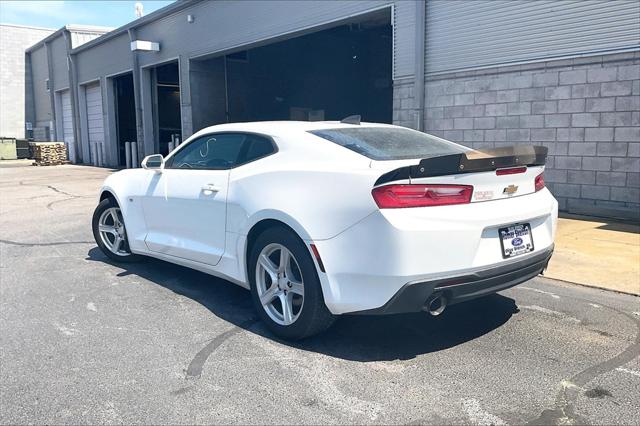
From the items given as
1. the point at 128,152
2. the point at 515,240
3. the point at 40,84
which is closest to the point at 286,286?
the point at 515,240

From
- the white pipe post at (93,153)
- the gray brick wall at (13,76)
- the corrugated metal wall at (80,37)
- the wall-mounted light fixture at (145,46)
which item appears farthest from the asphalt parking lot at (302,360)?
the gray brick wall at (13,76)

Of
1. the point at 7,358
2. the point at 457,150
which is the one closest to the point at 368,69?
the point at 457,150

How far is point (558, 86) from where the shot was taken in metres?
9.07

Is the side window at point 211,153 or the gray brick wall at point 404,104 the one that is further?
the gray brick wall at point 404,104

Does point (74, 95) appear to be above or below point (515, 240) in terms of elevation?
above

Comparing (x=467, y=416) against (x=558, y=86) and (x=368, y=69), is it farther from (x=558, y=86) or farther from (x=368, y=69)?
(x=368, y=69)

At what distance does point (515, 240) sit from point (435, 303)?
2.48 ft

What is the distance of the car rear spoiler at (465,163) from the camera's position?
128 inches

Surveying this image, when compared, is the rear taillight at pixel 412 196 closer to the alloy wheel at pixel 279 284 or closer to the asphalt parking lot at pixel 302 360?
the alloy wheel at pixel 279 284

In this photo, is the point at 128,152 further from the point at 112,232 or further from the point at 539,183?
the point at 539,183

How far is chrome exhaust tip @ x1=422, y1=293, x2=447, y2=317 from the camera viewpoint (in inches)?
128

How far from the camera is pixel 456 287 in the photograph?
3.29 m

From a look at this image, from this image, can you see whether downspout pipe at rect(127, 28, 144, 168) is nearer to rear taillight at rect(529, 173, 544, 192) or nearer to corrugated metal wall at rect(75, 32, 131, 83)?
corrugated metal wall at rect(75, 32, 131, 83)

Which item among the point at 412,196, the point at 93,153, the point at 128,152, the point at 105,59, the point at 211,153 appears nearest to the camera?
the point at 412,196
